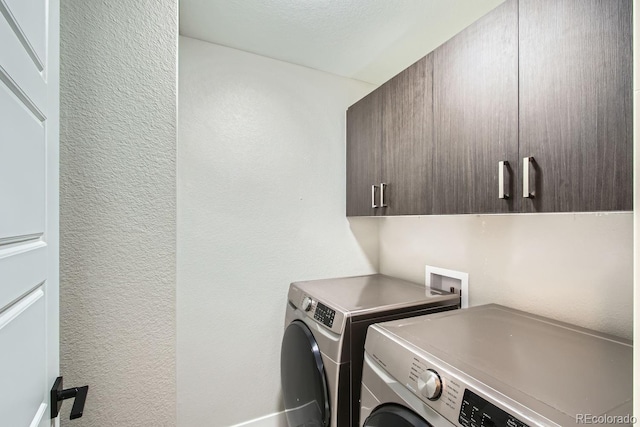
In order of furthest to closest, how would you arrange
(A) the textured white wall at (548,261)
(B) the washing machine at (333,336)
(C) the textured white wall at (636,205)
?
1. (B) the washing machine at (333,336)
2. (A) the textured white wall at (548,261)
3. (C) the textured white wall at (636,205)

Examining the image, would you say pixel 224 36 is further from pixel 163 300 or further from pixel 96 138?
pixel 163 300

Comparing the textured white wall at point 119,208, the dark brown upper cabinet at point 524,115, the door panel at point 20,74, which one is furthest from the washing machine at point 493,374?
the door panel at point 20,74

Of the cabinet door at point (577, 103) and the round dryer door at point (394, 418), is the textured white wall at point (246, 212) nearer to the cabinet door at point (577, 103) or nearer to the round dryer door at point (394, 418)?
the round dryer door at point (394, 418)

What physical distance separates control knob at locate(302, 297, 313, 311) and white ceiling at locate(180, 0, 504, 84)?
4.93 ft

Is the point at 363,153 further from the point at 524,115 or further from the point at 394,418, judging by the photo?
the point at 394,418

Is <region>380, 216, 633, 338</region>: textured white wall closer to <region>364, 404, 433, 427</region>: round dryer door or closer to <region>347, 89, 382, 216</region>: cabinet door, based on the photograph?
<region>347, 89, 382, 216</region>: cabinet door

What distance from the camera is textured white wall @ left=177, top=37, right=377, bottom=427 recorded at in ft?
5.56

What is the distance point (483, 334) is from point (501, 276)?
49 cm

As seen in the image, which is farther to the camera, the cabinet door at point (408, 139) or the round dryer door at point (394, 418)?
the cabinet door at point (408, 139)

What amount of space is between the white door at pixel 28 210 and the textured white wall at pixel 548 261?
1673 millimetres

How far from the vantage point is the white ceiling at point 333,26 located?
140 centimetres

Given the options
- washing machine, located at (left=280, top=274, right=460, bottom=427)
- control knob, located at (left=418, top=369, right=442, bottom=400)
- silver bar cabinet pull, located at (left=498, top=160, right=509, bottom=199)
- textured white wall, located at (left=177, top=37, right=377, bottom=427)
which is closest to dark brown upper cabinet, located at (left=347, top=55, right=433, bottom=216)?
textured white wall, located at (left=177, top=37, right=377, bottom=427)

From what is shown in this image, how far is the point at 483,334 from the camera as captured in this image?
3.50 ft

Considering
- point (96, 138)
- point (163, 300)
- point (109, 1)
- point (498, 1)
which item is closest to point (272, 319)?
point (163, 300)
